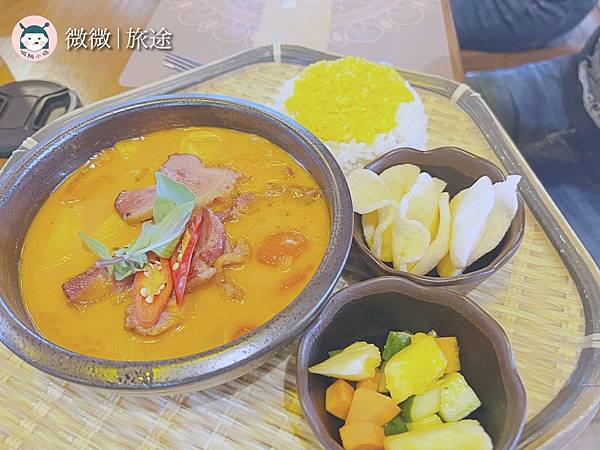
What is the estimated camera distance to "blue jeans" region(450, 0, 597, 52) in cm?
316

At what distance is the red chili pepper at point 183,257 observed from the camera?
4.57 feet

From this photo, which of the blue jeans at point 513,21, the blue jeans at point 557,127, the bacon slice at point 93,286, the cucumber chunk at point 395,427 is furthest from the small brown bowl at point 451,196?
the blue jeans at point 513,21

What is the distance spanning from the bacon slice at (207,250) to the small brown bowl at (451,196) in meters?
0.41

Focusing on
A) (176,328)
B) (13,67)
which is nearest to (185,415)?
(176,328)

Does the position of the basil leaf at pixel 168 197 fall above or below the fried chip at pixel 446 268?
above

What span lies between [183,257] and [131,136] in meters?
0.62

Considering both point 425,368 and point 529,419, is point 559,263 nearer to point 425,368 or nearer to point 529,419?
point 529,419

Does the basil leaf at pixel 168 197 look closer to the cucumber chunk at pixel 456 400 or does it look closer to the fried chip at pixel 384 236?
the fried chip at pixel 384 236

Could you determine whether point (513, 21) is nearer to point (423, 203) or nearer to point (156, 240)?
point (423, 203)

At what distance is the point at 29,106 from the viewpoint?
238 centimetres

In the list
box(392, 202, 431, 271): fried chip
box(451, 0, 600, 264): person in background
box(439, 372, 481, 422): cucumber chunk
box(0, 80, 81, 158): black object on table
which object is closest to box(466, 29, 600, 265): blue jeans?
box(451, 0, 600, 264): person in background

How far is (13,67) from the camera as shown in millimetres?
2648

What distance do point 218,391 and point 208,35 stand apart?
2045 millimetres

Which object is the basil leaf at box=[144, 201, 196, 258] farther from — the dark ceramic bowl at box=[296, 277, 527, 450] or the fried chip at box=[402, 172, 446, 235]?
the fried chip at box=[402, 172, 446, 235]
